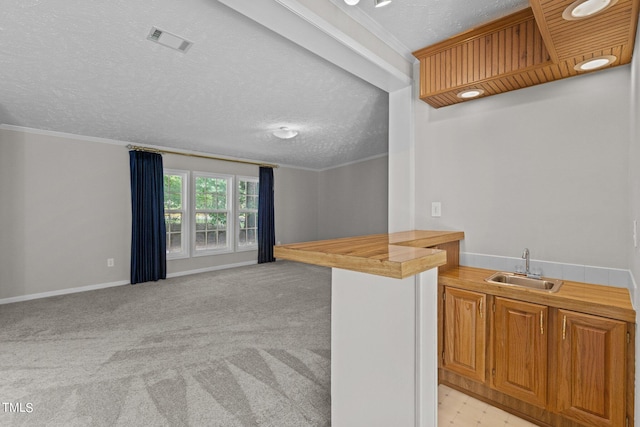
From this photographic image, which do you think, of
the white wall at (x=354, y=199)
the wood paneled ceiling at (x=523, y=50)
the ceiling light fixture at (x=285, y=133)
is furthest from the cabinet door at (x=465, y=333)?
the white wall at (x=354, y=199)

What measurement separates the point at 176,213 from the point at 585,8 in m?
5.64

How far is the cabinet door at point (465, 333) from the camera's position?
1864mm

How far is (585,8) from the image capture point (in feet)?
4.33

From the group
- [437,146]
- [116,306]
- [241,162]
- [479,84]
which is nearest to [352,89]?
[437,146]

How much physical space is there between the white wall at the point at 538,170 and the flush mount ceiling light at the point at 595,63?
0.09m

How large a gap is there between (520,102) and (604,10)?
892mm

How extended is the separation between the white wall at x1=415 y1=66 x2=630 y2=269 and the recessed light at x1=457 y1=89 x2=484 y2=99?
93 mm

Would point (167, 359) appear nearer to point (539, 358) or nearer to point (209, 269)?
point (539, 358)

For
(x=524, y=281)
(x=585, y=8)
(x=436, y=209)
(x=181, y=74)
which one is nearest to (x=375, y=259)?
(x=585, y=8)

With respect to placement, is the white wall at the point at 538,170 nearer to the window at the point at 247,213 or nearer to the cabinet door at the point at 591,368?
the cabinet door at the point at 591,368

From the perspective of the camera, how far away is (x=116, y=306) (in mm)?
3676

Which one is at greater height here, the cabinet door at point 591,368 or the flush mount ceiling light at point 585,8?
the flush mount ceiling light at point 585,8

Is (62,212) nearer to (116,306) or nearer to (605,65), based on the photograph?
(116,306)

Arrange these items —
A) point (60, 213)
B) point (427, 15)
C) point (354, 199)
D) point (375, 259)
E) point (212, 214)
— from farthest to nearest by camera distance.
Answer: point (354, 199) < point (212, 214) < point (60, 213) < point (427, 15) < point (375, 259)
